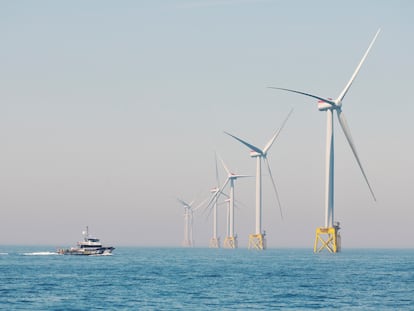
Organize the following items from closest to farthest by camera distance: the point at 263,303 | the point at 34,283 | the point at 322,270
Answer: the point at 263,303
the point at 34,283
the point at 322,270

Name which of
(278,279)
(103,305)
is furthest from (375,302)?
(278,279)

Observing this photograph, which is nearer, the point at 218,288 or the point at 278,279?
the point at 218,288

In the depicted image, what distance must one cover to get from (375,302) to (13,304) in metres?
44.3

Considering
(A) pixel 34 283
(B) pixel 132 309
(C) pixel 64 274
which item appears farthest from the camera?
(C) pixel 64 274

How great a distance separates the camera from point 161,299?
107 meters

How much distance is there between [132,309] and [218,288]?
3172 centimetres

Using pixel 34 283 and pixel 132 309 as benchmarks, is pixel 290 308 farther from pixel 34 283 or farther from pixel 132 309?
pixel 34 283

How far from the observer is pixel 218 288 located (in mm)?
124875

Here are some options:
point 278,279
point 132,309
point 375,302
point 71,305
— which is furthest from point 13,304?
point 278,279

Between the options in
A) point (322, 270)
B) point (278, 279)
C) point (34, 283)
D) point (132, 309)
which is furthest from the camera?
point (322, 270)

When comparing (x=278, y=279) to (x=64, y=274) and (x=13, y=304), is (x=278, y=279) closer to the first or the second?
(x=64, y=274)

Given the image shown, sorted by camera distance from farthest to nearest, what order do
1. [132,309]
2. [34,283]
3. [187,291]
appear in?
[34,283] < [187,291] < [132,309]

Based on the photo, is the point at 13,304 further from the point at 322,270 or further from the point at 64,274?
the point at 322,270

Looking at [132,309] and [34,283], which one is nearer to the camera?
[132,309]
